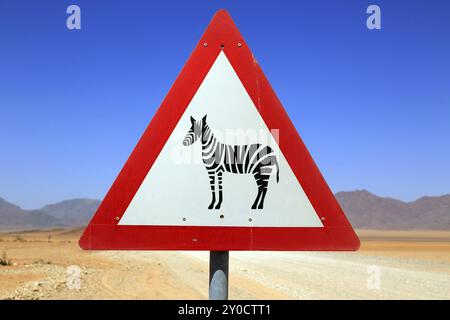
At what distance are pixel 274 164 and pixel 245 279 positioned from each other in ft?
41.3

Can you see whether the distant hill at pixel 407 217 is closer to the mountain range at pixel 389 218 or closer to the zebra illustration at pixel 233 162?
the mountain range at pixel 389 218

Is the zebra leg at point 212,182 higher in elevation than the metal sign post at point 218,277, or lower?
higher

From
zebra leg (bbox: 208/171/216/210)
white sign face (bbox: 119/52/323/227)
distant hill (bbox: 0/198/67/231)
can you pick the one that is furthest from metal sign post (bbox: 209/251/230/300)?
distant hill (bbox: 0/198/67/231)

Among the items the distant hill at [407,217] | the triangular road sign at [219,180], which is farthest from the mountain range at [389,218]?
the triangular road sign at [219,180]

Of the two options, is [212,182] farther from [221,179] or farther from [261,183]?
[261,183]

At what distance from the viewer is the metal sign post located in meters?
2.60

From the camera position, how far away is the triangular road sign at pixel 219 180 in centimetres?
266

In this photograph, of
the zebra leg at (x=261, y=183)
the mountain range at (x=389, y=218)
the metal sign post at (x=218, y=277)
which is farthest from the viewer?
the mountain range at (x=389, y=218)

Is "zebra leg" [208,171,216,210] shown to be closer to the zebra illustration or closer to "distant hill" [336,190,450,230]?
the zebra illustration

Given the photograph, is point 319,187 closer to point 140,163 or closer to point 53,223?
point 140,163
